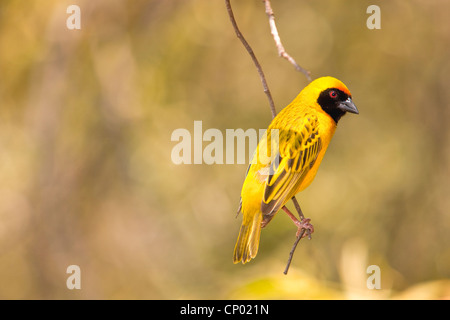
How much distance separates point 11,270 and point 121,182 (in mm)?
2048

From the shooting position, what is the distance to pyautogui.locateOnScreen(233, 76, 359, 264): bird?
2.92 meters

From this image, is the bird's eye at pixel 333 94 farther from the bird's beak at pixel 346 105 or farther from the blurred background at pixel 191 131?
the blurred background at pixel 191 131

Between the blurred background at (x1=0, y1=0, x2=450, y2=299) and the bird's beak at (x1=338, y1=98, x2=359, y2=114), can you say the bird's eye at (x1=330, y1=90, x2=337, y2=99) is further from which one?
the blurred background at (x1=0, y1=0, x2=450, y2=299)

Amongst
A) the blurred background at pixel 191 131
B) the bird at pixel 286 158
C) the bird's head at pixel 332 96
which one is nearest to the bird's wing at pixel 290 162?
the bird at pixel 286 158

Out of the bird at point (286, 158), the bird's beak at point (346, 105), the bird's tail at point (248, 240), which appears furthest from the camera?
the bird's beak at point (346, 105)

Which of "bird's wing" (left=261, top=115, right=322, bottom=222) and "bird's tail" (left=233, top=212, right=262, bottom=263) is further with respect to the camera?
"bird's wing" (left=261, top=115, right=322, bottom=222)

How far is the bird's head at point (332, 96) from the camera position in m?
3.35

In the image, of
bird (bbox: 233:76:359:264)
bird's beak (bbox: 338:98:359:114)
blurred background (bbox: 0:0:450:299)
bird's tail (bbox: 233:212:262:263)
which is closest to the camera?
bird's tail (bbox: 233:212:262:263)

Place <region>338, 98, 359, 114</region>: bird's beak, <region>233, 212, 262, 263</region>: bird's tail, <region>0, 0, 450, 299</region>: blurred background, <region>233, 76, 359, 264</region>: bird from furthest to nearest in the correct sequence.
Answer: <region>0, 0, 450, 299</region>: blurred background, <region>338, 98, 359, 114</region>: bird's beak, <region>233, 76, 359, 264</region>: bird, <region>233, 212, 262, 263</region>: bird's tail

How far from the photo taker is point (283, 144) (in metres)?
3.11

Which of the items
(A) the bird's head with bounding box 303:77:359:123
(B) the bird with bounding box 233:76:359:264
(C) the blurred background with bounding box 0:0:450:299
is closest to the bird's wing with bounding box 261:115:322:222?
(B) the bird with bounding box 233:76:359:264

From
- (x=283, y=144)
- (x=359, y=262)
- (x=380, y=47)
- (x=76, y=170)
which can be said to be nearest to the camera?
(x=283, y=144)

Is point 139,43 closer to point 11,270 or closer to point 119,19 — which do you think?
point 119,19

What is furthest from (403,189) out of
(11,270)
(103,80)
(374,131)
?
(11,270)
